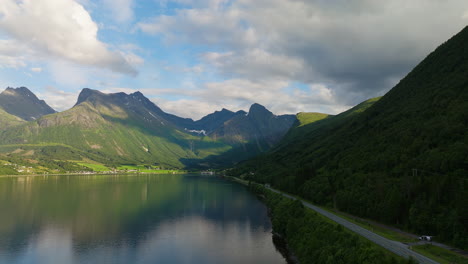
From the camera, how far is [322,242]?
205ft

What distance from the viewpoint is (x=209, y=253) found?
83125 millimetres

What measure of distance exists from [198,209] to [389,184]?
9408cm

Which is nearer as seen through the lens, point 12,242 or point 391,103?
point 12,242

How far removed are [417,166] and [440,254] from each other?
142ft

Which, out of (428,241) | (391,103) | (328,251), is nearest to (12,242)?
(328,251)

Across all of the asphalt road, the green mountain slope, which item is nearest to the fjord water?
the asphalt road

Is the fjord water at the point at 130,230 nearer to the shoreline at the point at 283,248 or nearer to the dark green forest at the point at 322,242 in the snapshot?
the shoreline at the point at 283,248

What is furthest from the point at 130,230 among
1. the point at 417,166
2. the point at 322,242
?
the point at 417,166

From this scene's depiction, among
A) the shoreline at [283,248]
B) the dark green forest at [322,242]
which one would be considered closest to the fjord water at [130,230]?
the shoreline at [283,248]

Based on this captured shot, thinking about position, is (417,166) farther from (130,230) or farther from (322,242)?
(130,230)

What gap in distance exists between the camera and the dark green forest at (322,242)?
48281 millimetres

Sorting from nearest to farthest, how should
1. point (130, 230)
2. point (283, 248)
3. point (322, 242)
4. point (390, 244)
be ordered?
point (390, 244), point (322, 242), point (283, 248), point (130, 230)

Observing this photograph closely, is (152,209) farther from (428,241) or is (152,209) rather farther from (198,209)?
(428,241)

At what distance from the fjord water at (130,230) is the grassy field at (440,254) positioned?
108 feet
